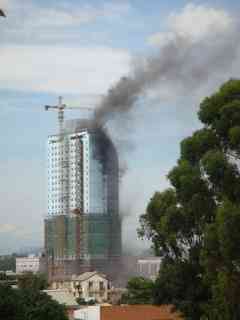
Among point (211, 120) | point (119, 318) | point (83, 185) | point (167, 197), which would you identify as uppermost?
point (83, 185)

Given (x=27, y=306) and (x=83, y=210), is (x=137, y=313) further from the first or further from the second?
(x=83, y=210)

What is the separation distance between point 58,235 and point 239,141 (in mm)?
113956

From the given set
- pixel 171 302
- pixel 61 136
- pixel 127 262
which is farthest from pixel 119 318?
pixel 61 136

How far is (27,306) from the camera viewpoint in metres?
34.6

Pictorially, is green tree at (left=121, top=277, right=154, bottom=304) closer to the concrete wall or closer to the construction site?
the concrete wall

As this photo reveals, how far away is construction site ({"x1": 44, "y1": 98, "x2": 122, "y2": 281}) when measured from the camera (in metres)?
132

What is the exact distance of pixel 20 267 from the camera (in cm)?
19100

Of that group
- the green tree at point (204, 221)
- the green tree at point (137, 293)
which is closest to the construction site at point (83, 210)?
the green tree at point (137, 293)

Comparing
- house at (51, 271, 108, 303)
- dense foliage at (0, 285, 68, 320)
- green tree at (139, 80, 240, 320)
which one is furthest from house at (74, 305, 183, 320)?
house at (51, 271, 108, 303)

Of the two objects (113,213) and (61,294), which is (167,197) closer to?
(61,294)

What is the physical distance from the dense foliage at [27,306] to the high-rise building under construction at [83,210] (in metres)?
93.3

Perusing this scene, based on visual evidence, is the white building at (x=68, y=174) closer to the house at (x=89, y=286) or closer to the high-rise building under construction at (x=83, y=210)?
the high-rise building under construction at (x=83, y=210)

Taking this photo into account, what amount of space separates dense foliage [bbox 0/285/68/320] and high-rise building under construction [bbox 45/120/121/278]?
93309mm

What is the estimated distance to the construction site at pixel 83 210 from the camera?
433ft
